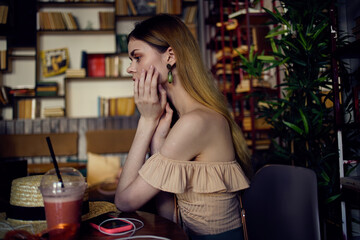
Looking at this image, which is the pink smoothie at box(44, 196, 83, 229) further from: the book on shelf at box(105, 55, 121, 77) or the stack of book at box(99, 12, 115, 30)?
the stack of book at box(99, 12, 115, 30)

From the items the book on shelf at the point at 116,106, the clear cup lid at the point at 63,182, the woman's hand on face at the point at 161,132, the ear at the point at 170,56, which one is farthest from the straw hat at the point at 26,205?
the book on shelf at the point at 116,106

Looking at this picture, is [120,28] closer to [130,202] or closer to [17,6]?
[17,6]

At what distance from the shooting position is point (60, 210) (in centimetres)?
67

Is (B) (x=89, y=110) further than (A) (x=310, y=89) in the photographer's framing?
Yes

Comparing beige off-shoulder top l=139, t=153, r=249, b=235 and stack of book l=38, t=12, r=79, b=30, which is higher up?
stack of book l=38, t=12, r=79, b=30

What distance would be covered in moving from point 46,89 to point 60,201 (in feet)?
13.4

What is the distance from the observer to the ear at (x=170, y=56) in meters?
1.14

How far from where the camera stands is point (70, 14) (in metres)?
4.41

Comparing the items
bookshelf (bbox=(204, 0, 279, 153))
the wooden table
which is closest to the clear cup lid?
the wooden table

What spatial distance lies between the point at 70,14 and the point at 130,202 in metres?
4.25

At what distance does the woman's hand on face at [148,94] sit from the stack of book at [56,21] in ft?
12.6

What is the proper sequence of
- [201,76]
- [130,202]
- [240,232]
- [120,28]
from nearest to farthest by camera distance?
[130,202] → [240,232] → [201,76] → [120,28]

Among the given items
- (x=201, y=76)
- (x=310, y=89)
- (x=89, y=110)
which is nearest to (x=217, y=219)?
(x=201, y=76)

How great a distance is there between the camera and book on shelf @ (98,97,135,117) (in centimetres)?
434
